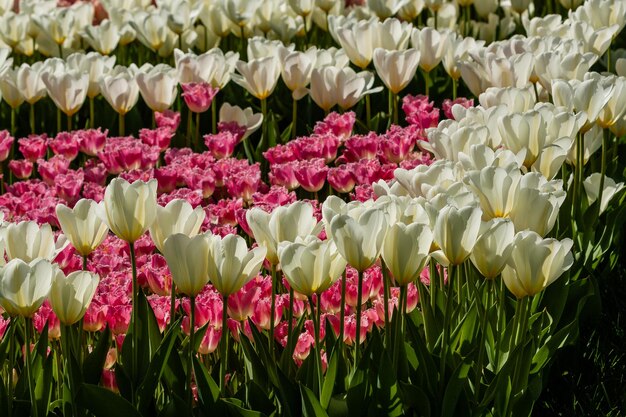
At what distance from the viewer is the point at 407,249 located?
2.26 meters

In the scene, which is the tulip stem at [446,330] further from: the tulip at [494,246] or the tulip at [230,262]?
the tulip at [230,262]

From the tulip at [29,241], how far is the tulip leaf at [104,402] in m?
0.32

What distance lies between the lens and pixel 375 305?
2701 mm

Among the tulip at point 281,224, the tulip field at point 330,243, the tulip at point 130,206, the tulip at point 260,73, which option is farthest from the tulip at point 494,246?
the tulip at point 260,73

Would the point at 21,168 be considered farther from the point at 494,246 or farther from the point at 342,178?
the point at 494,246

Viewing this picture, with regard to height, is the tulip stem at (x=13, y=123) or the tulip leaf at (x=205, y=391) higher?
the tulip leaf at (x=205, y=391)

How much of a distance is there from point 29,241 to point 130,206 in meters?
0.24

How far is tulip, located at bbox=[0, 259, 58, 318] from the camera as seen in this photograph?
2174 mm

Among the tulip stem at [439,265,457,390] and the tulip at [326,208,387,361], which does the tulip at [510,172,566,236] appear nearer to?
the tulip stem at [439,265,457,390]

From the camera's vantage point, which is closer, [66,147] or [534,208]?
[534,208]

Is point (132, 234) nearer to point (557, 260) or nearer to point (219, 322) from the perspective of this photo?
point (219, 322)

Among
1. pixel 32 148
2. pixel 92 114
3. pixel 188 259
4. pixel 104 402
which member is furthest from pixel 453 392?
pixel 92 114

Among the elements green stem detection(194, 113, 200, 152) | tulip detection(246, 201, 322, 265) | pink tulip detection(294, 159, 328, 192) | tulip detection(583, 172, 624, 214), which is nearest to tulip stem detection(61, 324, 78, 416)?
tulip detection(246, 201, 322, 265)

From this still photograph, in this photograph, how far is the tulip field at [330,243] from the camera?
2289mm
